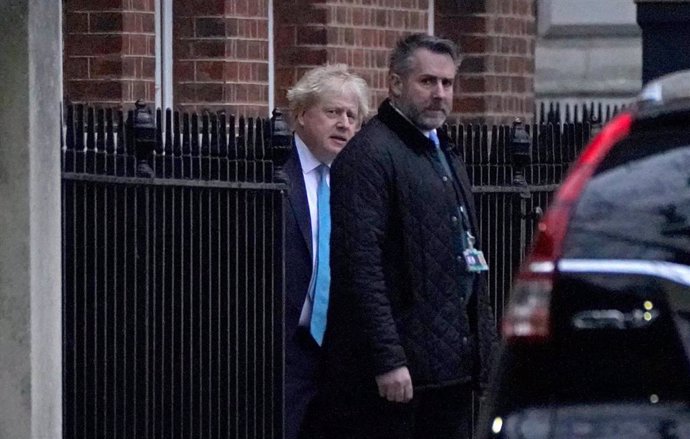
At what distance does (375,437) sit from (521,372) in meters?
2.17

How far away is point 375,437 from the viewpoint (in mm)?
6816

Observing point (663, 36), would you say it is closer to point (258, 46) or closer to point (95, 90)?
point (258, 46)

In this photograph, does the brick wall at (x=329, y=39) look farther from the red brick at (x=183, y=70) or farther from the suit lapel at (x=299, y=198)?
the suit lapel at (x=299, y=198)

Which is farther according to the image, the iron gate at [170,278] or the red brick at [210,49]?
the red brick at [210,49]

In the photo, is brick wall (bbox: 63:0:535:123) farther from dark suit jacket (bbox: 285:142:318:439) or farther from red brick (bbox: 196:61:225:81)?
dark suit jacket (bbox: 285:142:318:439)

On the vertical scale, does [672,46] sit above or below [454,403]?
above

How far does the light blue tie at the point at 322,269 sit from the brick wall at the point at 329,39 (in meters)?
3.16

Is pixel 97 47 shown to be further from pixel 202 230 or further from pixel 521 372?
pixel 521 372

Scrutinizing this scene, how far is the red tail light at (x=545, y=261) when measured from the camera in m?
4.67

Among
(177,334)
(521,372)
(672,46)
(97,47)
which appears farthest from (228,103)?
(521,372)

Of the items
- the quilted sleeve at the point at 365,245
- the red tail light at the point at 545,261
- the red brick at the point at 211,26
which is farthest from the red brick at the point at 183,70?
the red tail light at the point at 545,261

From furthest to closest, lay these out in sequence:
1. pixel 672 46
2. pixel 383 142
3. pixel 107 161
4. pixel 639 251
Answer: pixel 672 46 → pixel 107 161 → pixel 383 142 → pixel 639 251

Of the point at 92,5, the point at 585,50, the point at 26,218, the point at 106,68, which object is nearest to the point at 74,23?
the point at 92,5

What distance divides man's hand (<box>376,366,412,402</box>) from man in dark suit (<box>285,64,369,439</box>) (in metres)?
0.84
